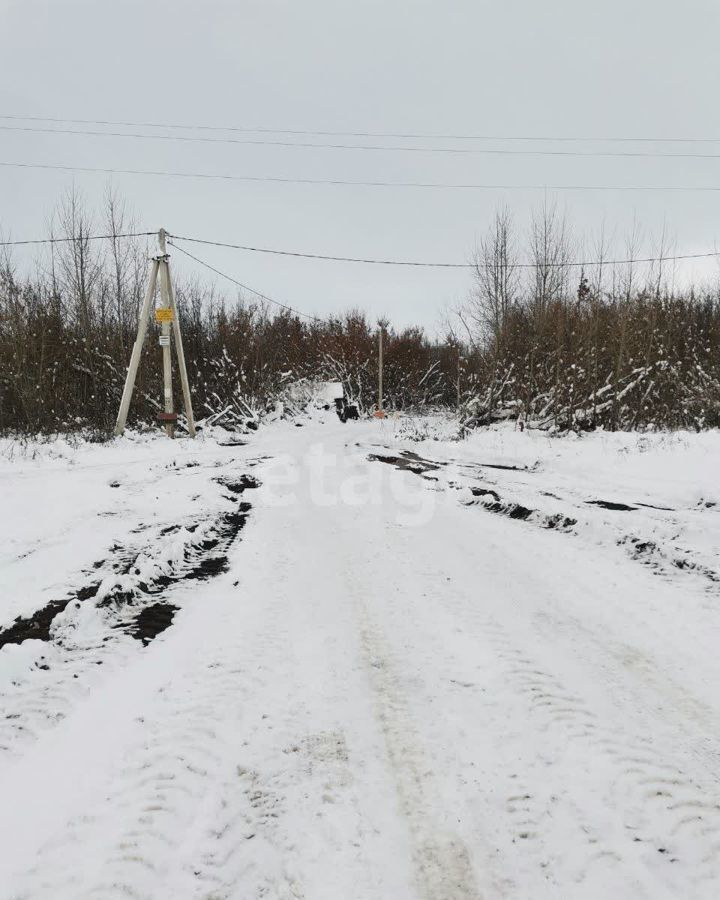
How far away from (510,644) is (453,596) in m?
0.83

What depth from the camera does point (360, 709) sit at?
8.43 ft

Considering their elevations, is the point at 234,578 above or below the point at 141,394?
below

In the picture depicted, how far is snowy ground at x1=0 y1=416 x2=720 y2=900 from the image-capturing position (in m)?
1.71

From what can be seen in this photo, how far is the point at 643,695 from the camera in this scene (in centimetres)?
271

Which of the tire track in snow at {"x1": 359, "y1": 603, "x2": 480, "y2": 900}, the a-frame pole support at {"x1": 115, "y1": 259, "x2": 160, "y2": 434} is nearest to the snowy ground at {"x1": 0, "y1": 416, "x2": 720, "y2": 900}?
the tire track in snow at {"x1": 359, "y1": 603, "x2": 480, "y2": 900}

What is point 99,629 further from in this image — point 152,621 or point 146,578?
point 146,578

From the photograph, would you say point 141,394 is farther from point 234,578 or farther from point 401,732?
point 401,732

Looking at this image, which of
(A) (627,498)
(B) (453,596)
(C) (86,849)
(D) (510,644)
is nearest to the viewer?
(C) (86,849)

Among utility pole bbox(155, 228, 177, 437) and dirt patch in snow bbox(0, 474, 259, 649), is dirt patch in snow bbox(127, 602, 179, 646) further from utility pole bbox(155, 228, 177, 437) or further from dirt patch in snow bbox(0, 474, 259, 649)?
utility pole bbox(155, 228, 177, 437)

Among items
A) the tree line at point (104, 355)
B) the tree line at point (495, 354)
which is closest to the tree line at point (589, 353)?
the tree line at point (495, 354)

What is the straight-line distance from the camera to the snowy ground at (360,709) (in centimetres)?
171

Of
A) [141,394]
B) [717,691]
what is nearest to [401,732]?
[717,691]

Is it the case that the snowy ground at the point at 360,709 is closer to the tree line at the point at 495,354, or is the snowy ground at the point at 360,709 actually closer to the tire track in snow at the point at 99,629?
the tire track in snow at the point at 99,629

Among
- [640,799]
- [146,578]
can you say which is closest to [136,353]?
[146,578]
